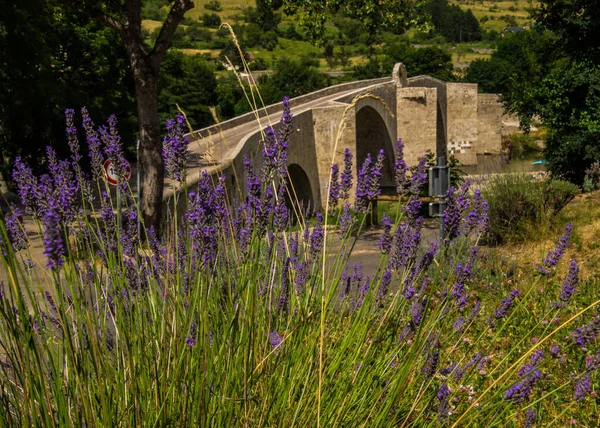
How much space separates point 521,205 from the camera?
8.92m

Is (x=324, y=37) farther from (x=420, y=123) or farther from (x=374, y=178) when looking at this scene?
(x=420, y=123)

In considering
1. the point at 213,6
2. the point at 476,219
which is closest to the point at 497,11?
the point at 213,6

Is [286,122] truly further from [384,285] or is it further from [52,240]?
[52,240]

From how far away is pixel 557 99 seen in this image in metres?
17.8

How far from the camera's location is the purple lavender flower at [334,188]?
7.94ft

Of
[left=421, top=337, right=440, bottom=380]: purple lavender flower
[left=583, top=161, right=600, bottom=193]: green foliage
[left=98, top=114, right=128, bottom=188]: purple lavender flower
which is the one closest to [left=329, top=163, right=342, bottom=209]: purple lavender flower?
[left=421, top=337, right=440, bottom=380]: purple lavender flower

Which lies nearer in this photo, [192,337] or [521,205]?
[192,337]

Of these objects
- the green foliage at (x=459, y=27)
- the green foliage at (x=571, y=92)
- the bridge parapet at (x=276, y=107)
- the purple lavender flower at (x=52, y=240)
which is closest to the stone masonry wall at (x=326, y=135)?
the bridge parapet at (x=276, y=107)

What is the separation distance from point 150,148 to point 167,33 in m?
1.60

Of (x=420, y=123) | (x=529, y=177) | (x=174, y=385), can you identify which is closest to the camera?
(x=174, y=385)

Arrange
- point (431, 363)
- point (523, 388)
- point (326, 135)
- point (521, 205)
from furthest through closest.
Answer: point (326, 135) → point (521, 205) → point (431, 363) → point (523, 388)

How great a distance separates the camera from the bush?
8.41 m

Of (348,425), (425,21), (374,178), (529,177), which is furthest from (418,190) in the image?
(425,21)

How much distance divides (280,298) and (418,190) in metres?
0.62
